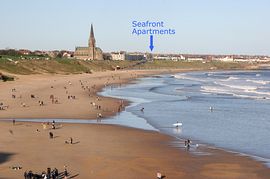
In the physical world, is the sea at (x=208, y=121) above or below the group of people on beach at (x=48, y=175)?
below

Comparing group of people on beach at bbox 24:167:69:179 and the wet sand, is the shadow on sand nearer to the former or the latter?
the wet sand

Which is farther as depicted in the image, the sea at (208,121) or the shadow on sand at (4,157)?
the sea at (208,121)

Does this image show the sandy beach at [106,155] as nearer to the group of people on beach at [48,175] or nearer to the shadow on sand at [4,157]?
the shadow on sand at [4,157]

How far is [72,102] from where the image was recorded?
53406 mm

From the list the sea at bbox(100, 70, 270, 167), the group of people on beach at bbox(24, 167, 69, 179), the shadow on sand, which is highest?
the group of people on beach at bbox(24, 167, 69, 179)

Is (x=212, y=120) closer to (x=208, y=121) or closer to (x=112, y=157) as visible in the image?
(x=208, y=121)

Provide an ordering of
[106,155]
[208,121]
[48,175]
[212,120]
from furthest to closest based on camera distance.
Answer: [212,120] → [208,121] → [106,155] → [48,175]

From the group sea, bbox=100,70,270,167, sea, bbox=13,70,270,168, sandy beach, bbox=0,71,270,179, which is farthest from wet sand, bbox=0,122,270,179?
sea, bbox=100,70,270,167

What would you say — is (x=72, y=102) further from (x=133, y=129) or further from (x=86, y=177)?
(x=86, y=177)

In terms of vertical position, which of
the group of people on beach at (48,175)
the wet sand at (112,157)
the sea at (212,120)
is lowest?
the sea at (212,120)

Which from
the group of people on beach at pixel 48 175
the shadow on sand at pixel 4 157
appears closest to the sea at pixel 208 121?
the group of people on beach at pixel 48 175

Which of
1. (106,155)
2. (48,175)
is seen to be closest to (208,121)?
(106,155)

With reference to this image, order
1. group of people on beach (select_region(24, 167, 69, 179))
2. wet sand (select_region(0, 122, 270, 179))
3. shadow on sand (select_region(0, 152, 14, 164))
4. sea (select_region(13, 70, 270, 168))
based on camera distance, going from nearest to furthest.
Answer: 1. group of people on beach (select_region(24, 167, 69, 179))
2. wet sand (select_region(0, 122, 270, 179))
3. shadow on sand (select_region(0, 152, 14, 164))
4. sea (select_region(13, 70, 270, 168))

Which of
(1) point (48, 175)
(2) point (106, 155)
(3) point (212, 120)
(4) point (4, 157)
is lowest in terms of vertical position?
(3) point (212, 120)
